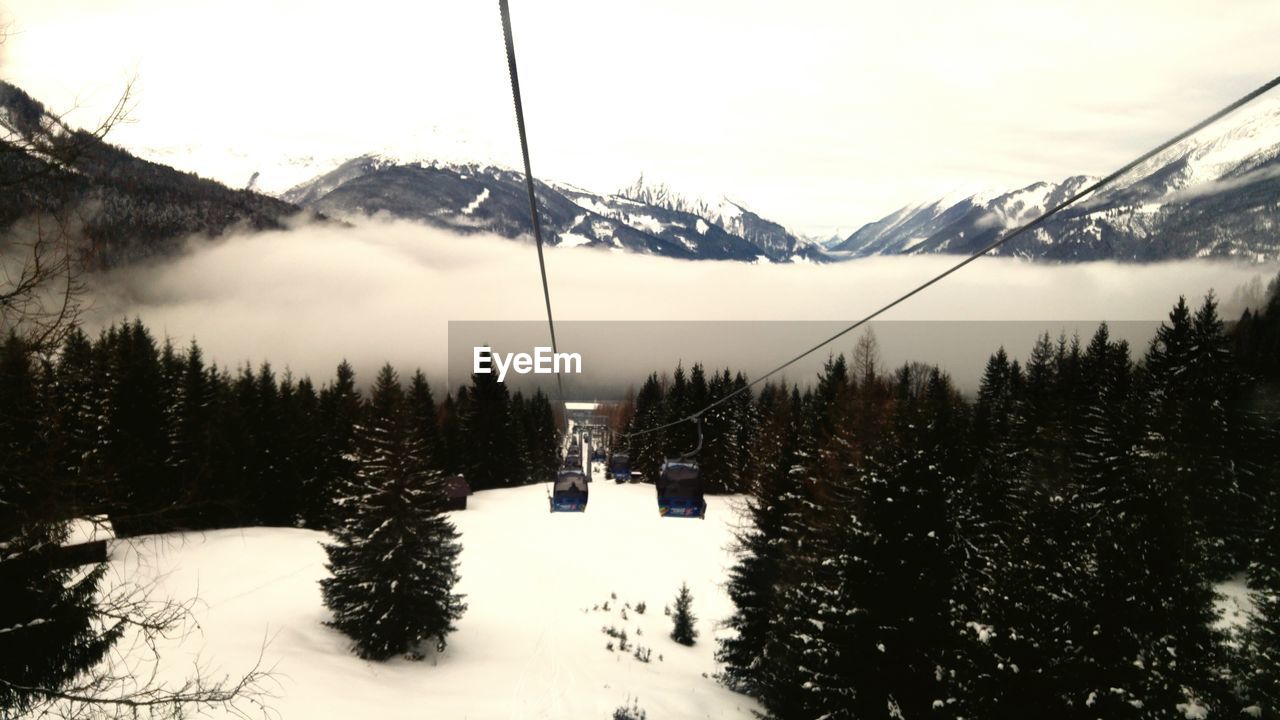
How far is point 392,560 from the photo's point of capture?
88.7ft

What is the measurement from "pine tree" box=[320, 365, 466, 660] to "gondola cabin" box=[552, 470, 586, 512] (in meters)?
4.84

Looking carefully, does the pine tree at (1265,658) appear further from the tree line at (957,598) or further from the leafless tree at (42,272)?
the leafless tree at (42,272)

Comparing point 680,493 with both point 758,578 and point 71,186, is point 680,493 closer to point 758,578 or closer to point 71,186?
point 758,578

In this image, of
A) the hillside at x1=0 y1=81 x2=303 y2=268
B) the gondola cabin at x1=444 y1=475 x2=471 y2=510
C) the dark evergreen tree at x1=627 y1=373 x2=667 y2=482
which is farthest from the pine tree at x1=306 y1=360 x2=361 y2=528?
the hillside at x1=0 y1=81 x2=303 y2=268

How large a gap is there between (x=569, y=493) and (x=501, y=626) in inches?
350

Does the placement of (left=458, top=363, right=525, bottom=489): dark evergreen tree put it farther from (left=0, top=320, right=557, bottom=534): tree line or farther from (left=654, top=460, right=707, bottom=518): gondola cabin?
(left=654, top=460, right=707, bottom=518): gondola cabin

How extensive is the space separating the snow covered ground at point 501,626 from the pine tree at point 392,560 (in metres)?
1.14

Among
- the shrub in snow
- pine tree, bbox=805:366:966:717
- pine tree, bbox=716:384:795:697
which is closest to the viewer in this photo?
pine tree, bbox=805:366:966:717

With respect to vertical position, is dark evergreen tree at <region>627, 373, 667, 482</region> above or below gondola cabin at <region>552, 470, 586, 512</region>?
below

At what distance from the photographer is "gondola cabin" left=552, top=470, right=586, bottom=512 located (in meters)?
27.6

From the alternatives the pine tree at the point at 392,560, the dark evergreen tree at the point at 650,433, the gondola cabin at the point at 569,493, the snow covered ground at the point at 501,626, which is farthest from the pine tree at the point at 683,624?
the dark evergreen tree at the point at 650,433

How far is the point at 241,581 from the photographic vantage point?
105 feet

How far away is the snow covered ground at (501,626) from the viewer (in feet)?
68.4

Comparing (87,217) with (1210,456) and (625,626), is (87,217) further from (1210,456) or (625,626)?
(1210,456)
